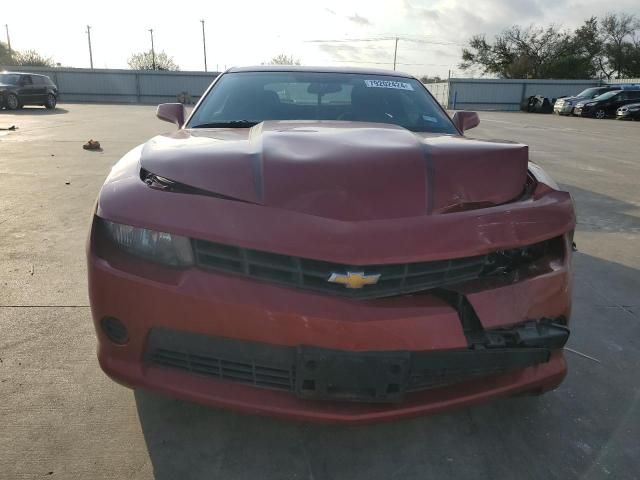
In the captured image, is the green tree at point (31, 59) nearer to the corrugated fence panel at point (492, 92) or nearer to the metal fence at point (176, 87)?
the metal fence at point (176, 87)

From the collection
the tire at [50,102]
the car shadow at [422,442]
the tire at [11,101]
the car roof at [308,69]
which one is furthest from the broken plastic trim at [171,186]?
the tire at [50,102]

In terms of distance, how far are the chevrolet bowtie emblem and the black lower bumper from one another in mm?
217

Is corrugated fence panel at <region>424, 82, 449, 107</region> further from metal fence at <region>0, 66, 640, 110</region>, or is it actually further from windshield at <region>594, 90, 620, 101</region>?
windshield at <region>594, 90, 620, 101</region>

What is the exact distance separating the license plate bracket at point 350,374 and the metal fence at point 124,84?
37170 millimetres

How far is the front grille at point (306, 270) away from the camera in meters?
1.58

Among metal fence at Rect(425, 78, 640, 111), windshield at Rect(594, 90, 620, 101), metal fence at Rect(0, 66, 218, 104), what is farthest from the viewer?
metal fence at Rect(425, 78, 640, 111)

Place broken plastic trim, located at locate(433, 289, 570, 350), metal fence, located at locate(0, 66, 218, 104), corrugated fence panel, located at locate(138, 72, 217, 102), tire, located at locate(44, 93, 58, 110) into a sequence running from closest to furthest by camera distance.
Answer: broken plastic trim, located at locate(433, 289, 570, 350), tire, located at locate(44, 93, 58, 110), metal fence, located at locate(0, 66, 218, 104), corrugated fence panel, located at locate(138, 72, 217, 102)

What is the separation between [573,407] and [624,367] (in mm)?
558

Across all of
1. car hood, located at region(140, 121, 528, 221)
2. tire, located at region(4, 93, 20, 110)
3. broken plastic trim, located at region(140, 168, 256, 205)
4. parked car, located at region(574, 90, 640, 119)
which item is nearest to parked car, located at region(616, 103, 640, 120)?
parked car, located at region(574, 90, 640, 119)

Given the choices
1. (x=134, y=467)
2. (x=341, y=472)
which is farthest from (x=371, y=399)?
(x=134, y=467)

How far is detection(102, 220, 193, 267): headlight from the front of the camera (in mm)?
1633

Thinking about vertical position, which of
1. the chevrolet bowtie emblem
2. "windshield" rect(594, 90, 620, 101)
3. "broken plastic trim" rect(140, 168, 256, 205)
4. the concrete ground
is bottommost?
the concrete ground

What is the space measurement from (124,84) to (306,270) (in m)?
40.7

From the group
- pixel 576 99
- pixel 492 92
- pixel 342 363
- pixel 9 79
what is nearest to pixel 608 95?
pixel 576 99
